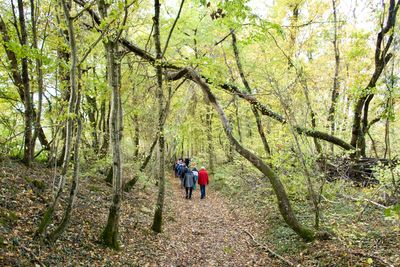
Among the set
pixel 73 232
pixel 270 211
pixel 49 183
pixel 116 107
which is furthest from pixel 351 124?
pixel 49 183

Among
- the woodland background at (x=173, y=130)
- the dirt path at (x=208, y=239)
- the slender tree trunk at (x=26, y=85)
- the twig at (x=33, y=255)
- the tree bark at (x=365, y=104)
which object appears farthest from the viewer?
the tree bark at (x=365, y=104)

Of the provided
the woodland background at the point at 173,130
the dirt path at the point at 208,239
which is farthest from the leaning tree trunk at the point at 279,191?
the dirt path at the point at 208,239

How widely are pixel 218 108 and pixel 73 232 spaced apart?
539cm

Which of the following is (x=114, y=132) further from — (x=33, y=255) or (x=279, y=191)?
(x=279, y=191)

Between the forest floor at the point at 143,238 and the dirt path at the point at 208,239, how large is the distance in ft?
0.09

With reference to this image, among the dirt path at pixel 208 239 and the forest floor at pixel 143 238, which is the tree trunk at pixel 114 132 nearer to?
the forest floor at pixel 143 238

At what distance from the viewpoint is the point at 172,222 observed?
414 inches

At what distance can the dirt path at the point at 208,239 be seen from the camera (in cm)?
754

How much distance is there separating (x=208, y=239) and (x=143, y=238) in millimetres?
2207

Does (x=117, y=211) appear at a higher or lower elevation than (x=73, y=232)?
higher

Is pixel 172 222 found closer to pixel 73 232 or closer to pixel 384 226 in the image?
pixel 73 232

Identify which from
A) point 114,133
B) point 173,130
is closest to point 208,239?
point 173,130

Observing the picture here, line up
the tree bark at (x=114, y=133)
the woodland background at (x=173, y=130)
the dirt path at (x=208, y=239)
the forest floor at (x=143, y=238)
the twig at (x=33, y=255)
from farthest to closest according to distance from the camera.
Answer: the dirt path at (x=208, y=239) → the tree bark at (x=114, y=133) → the woodland background at (x=173, y=130) → the forest floor at (x=143, y=238) → the twig at (x=33, y=255)

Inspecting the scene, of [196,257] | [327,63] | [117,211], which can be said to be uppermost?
[327,63]
